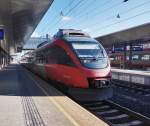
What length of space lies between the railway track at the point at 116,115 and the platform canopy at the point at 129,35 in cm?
2521

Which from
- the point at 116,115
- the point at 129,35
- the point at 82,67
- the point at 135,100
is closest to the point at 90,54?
the point at 82,67

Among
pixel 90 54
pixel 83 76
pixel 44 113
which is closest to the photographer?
pixel 44 113

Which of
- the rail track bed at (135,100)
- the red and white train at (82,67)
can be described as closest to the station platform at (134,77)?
the rail track bed at (135,100)

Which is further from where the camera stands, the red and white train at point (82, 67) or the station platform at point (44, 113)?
the red and white train at point (82, 67)

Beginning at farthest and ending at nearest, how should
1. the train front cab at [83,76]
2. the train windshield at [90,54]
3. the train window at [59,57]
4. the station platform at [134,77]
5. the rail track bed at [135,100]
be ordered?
the station platform at [134,77]
the train window at [59,57]
the train windshield at [90,54]
the train front cab at [83,76]
the rail track bed at [135,100]

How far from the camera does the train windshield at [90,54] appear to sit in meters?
15.0

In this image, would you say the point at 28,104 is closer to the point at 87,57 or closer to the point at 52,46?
the point at 87,57

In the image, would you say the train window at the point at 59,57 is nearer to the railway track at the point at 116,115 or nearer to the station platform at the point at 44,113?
the railway track at the point at 116,115

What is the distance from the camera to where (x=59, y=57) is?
17.2 metres

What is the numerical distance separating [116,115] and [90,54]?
12.8ft

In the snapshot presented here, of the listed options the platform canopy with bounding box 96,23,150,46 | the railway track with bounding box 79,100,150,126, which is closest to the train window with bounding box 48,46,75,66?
the railway track with bounding box 79,100,150,126

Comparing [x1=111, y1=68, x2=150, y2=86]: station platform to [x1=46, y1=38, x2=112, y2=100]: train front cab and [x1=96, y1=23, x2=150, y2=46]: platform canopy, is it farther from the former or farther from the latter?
[x1=96, y1=23, x2=150, y2=46]: platform canopy

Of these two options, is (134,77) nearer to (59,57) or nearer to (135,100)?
(135,100)

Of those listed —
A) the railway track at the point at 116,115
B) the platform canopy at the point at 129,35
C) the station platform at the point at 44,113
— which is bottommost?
the railway track at the point at 116,115
